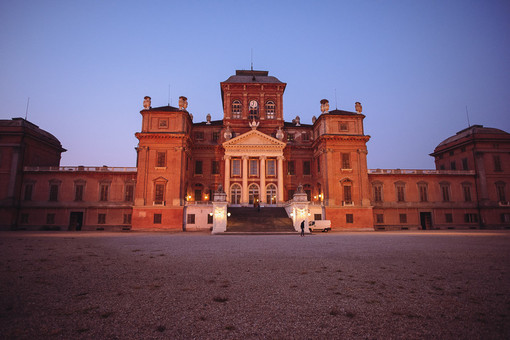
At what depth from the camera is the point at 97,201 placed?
37.3 metres

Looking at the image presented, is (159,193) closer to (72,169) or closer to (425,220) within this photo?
(72,169)

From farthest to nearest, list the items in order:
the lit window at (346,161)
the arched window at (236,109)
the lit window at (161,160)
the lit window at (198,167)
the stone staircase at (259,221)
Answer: the arched window at (236,109) → the lit window at (198,167) → the lit window at (346,161) → the lit window at (161,160) → the stone staircase at (259,221)

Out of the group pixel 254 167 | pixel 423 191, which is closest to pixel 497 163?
pixel 423 191

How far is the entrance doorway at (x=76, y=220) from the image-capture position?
37.0 meters

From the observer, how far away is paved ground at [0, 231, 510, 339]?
13.7 feet

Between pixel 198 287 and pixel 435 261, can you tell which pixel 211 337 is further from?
pixel 435 261

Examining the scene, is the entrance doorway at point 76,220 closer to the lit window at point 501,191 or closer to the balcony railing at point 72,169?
the balcony railing at point 72,169

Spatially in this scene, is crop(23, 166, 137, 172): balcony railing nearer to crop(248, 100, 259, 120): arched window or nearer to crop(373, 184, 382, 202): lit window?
crop(248, 100, 259, 120): arched window

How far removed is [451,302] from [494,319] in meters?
0.92

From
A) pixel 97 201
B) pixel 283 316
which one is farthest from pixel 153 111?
pixel 283 316

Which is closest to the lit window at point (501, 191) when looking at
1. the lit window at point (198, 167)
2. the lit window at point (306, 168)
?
the lit window at point (306, 168)

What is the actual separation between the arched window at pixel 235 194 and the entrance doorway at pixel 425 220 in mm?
26592

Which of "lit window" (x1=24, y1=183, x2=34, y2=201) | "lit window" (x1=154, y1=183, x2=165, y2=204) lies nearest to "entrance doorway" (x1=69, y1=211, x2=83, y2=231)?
"lit window" (x1=24, y1=183, x2=34, y2=201)

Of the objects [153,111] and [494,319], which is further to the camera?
[153,111]
